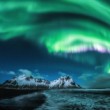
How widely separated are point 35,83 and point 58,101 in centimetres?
32

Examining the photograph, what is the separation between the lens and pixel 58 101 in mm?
2916

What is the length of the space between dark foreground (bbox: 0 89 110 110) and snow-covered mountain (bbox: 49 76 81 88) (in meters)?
0.06

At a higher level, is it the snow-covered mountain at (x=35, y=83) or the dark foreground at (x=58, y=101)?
the snow-covered mountain at (x=35, y=83)

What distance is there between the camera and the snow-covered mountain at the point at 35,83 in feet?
9.41

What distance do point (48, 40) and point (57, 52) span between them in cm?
16

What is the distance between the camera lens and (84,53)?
A: 299 cm

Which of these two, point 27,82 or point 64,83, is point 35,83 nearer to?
point 27,82

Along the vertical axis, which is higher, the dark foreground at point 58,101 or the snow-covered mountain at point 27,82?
the snow-covered mountain at point 27,82

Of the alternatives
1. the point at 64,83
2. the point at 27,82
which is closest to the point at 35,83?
the point at 27,82

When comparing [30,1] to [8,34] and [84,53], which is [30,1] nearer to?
[8,34]

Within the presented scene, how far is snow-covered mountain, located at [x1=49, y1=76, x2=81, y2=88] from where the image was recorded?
2855 millimetres

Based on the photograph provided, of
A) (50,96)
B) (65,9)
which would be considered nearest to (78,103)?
(50,96)

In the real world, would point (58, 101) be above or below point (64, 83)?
below

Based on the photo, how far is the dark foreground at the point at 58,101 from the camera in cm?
290
